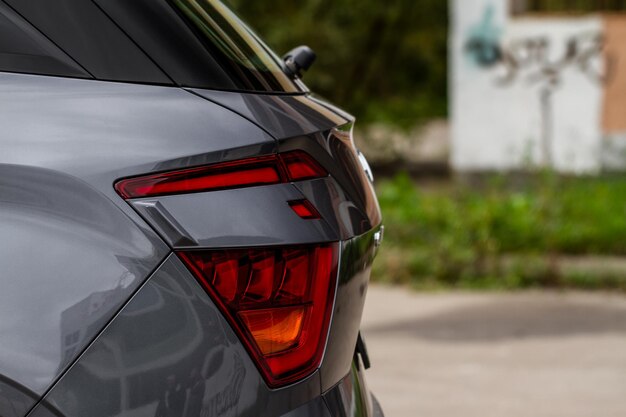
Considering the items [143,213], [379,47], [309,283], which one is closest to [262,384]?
[309,283]

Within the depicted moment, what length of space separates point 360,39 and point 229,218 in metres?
12.4

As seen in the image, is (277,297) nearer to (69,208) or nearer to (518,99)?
(69,208)

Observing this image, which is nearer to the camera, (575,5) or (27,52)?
(27,52)

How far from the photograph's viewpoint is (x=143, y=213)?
1.96 meters

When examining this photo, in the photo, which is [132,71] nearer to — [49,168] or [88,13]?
[88,13]

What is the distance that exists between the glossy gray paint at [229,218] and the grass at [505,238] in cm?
533

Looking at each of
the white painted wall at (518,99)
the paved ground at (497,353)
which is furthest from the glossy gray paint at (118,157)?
the white painted wall at (518,99)

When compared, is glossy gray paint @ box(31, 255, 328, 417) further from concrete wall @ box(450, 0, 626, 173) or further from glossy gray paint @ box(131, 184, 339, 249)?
concrete wall @ box(450, 0, 626, 173)

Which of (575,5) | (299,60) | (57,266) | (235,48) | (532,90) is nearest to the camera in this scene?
(57,266)

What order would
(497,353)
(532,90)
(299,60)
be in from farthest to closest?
(532,90) → (497,353) → (299,60)

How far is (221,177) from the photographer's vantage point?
6.66ft

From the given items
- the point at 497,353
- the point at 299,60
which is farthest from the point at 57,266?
the point at 497,353

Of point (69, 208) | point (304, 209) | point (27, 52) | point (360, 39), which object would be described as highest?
point (27, 52)

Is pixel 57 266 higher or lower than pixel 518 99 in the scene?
higher
